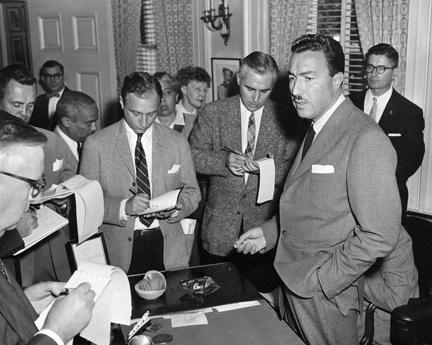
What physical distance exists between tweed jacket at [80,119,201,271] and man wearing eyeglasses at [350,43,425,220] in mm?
1771

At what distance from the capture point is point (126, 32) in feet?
22.3

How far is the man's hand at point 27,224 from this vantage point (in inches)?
91.5

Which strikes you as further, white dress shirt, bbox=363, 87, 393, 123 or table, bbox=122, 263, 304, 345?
white dress shirt, bbox=363, 87, 393, 123

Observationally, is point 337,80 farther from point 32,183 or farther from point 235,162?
point 32,183

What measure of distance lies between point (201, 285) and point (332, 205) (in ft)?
2.45

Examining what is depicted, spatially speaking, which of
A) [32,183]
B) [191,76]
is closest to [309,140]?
[32,183]

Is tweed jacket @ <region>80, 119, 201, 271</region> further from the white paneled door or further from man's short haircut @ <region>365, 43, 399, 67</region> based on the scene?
the white paneled door

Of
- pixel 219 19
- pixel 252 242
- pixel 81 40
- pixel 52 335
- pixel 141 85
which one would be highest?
pixel 219 19

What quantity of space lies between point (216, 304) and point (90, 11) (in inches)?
232

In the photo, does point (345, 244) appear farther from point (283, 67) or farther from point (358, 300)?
point (283, 67)

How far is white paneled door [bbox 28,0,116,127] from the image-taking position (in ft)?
23.3

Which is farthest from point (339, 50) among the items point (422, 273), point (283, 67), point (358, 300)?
point (283, 67)

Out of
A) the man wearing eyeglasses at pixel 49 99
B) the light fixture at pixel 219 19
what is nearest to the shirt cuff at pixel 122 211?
the light fixture at pixel 219 19

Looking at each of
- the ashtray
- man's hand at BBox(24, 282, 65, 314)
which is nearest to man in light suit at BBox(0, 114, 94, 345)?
man's hand at BBox(24, 282, 65, 314)
